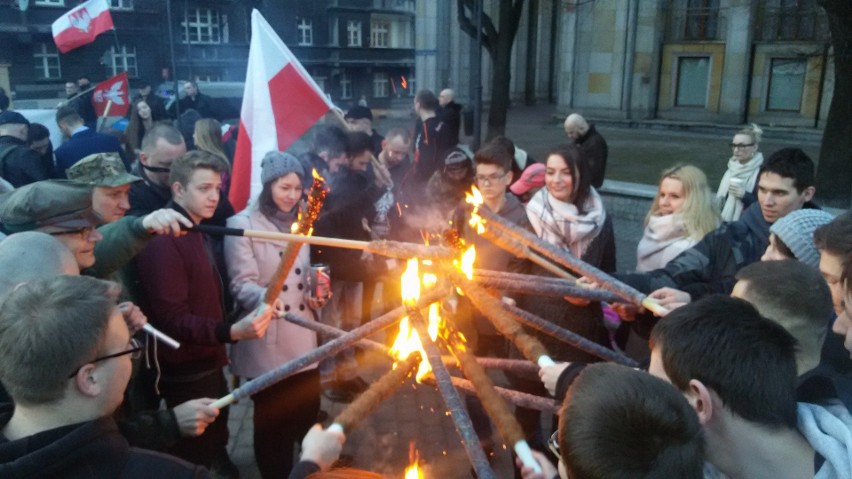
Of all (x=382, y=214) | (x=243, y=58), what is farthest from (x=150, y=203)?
(x=243, y=58)

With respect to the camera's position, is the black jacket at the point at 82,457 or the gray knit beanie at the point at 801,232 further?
the gray knit beanie at the point at 801,232

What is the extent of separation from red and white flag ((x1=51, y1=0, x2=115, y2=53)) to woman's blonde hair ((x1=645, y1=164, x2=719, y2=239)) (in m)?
10.3

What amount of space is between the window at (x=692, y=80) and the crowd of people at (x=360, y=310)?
58.8 ft

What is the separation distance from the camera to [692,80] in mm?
24094

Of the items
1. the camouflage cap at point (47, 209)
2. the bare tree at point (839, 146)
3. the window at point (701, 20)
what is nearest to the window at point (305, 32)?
the window at point (701, 20)

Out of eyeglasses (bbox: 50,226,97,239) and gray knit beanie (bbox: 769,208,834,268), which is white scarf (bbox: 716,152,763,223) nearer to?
gray knit beanie (bbox: 769,208,834,268)

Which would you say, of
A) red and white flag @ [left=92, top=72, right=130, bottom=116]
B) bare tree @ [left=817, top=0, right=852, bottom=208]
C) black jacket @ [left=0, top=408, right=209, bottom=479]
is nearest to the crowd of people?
black jacket @ [left=0, top=408, right=209, bottom=479]

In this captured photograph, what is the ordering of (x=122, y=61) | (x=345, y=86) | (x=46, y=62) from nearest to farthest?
(x=46, y=62)
(x=122, y=61)
(x=345, y=86)

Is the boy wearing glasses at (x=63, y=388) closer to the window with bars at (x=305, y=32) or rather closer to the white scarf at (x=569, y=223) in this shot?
the white scarf at (x=569, y=223)

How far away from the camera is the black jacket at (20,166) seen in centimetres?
694

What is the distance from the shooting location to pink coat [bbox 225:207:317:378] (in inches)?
164

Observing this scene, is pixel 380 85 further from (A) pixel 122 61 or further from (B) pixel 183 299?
(B) pixel 183 299

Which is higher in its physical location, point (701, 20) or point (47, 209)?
point (701, 20)

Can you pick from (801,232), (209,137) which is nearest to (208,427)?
(801,232)
